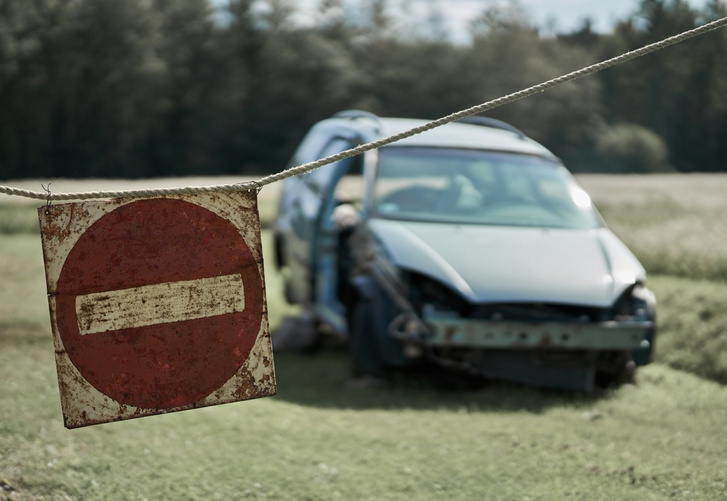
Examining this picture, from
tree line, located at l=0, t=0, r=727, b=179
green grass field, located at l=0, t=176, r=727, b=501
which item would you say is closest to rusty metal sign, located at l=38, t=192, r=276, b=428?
green grass field, located at l=0, t=176, r=727, b=501

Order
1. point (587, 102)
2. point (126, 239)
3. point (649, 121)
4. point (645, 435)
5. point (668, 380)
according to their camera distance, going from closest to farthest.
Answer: point (126, 239), point (645, 435), point (668, 380), point (649, 121), point (587, 102)

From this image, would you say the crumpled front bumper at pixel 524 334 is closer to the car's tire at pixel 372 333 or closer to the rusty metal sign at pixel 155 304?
the car's tire at pixel 372 333

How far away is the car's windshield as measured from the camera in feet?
22.3

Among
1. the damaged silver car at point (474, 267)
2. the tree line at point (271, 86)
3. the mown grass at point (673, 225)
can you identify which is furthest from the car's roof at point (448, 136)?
the tree line at point (271, 86)

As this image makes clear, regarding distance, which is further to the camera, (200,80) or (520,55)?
(520,55)

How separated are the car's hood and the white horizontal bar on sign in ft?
9.05

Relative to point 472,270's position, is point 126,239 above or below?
above

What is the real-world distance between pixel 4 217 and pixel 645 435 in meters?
13.7

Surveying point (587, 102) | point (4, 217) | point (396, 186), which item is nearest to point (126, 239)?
point (396, 186)

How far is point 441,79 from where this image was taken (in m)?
69.0

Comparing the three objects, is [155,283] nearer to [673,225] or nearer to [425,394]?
[425,394]

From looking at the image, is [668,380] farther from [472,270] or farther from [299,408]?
[299,408]

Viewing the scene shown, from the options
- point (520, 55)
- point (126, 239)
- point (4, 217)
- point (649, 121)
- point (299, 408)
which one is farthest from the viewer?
point (520, 55)

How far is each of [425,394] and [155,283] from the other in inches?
138
